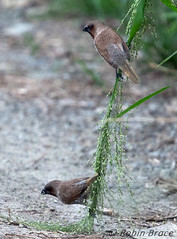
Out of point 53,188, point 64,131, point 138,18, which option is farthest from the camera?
point 64,131

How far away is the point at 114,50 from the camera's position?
3217mm

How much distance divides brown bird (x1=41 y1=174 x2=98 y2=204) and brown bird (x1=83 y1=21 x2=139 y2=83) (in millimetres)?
651

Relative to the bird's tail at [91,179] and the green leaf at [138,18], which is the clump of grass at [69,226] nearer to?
the bird's tail at [91,179]

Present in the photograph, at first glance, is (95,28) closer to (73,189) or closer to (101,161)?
(101,161)

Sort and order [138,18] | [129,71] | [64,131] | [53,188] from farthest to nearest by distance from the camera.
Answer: [64,131]
[53,188]
[129,71]
[138,18]

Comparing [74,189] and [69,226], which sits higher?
[74,189]

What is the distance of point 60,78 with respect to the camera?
24.5 ft

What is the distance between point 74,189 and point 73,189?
0.01m

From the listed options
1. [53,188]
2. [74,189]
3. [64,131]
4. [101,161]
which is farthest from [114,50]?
[64,131]

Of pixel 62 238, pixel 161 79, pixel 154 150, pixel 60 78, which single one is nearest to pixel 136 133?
pixel 154 150

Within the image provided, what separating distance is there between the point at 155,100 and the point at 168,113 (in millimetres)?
501

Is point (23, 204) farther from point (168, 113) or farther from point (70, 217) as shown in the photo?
point (168, 113)

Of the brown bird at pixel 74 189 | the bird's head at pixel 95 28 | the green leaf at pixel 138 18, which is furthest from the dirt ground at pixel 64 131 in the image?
the bird's head at pixel 95 28

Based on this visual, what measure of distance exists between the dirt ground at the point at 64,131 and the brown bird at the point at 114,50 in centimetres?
16
